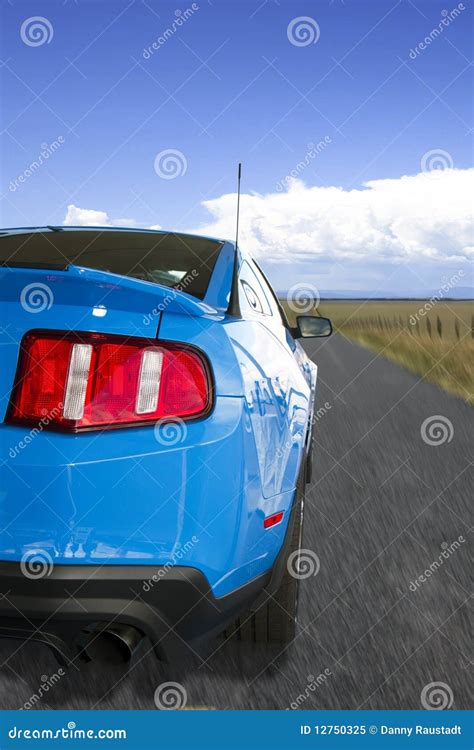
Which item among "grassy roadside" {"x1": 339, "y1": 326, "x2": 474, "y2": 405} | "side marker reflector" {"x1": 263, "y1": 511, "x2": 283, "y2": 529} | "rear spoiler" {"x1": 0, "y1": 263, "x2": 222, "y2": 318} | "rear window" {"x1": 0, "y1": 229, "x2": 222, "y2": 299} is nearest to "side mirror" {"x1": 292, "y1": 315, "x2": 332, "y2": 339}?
"rear window" {"x1": 0, "y1": 229, "x2": 222, "y2": 299}

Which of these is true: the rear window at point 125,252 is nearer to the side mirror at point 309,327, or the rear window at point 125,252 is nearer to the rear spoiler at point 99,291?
the rear spoiler at point 99,291

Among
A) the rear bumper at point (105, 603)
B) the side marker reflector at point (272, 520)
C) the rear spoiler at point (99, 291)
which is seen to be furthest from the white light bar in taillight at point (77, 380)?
the side marker reflector at point (272, 520)

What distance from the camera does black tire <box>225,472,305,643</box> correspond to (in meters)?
2.73

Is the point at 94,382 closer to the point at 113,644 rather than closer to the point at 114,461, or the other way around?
the point at 114,461

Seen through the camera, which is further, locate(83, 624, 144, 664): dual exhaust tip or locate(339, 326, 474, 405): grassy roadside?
locate(339, 326, 474, 405): grassy roadside

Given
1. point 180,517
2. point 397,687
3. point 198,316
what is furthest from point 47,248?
point 397,687

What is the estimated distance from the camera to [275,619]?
2.75 m

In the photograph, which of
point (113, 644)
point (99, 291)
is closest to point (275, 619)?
point (113, 644)

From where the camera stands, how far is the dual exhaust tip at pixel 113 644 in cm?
210

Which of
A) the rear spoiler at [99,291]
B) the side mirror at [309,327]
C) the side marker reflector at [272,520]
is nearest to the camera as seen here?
the rear spoiler at [99,291]

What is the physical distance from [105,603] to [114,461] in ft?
1.24

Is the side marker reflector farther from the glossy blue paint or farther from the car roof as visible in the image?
the car roof

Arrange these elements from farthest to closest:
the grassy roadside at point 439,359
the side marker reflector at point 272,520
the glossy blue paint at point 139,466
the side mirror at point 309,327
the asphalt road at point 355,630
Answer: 1. the grassy roadside at point 439,359
2. the side mirror at point 309,327
3. the asphalt road at point 355,630
4. the side marker reflector at point 272,520
5. the glossy blue paint at point 139,466

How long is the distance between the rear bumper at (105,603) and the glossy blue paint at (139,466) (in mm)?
37
